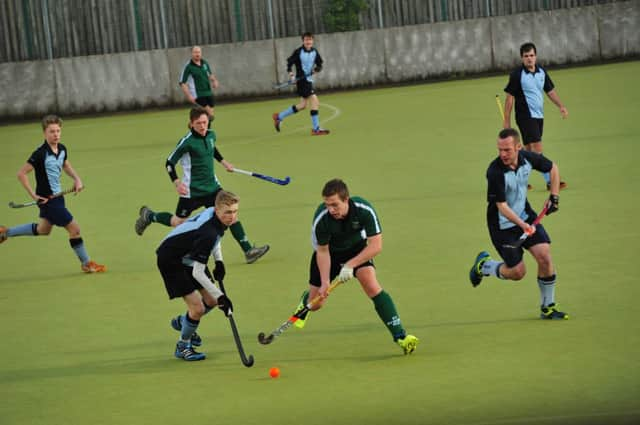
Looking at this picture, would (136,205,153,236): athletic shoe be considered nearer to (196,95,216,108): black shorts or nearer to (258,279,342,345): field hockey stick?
(258,279,342,345): field hockey stick

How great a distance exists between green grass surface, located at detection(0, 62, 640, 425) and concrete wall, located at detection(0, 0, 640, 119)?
10.6 metres

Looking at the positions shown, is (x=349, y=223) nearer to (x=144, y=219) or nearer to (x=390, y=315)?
(x=390, y=315)

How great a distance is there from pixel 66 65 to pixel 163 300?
19.4m

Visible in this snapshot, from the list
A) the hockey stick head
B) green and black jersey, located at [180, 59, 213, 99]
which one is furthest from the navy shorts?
green and black jersey, located at [180, 59, 213, 99]

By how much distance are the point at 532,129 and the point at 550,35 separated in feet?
51.6

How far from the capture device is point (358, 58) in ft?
94.4

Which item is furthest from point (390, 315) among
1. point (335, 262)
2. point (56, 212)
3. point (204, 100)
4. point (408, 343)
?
point (204, 100)

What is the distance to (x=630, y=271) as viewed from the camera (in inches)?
380

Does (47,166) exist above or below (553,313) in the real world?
above

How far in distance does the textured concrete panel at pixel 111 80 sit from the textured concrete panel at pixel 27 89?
0.26 meters

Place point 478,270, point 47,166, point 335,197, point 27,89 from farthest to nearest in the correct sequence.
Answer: point 27,89 → point 47,166 → point 478,270 → point 335,197

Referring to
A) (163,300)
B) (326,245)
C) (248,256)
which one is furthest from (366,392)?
(248,256)

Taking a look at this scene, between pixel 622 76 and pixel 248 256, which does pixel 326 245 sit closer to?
pixel 248 256

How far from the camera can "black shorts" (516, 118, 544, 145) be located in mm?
13812
